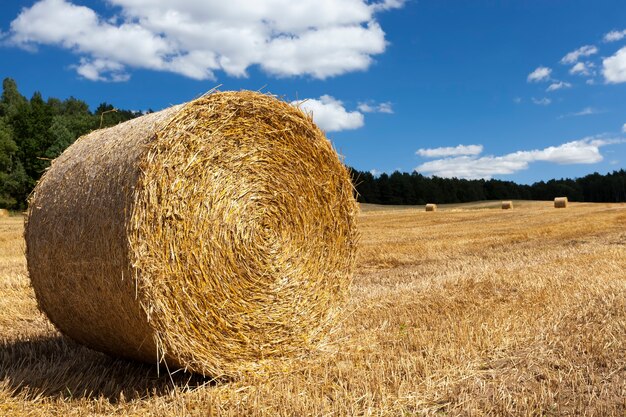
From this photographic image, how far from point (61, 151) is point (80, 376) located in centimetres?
4760

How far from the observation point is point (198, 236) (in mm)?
4648

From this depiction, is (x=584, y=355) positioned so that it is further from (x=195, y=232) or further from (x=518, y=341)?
(x=195, y=232)

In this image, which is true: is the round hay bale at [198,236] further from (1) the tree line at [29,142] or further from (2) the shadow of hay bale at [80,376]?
(1) the tree line at [29,142]

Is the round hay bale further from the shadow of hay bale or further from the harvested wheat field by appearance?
the harvested wheat field

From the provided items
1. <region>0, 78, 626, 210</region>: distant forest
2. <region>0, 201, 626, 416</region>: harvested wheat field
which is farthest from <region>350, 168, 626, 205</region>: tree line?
<region>0, 201, 626, 416</region>: harvested wheat field

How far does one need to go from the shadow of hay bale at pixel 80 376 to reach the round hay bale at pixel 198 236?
185mm

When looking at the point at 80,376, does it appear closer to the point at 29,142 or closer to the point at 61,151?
the point at 61,151

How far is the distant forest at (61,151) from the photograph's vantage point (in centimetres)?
4934

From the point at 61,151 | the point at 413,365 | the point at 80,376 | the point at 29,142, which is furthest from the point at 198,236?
the point at 29,142

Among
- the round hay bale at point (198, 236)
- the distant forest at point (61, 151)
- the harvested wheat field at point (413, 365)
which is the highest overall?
the distant forest at point (61, 151)

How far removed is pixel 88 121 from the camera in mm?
61219

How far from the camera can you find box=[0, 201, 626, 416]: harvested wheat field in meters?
4.02

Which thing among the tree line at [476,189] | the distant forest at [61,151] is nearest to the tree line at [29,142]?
the distant forest at [61,151]

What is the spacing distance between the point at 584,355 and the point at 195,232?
3.30 metres
